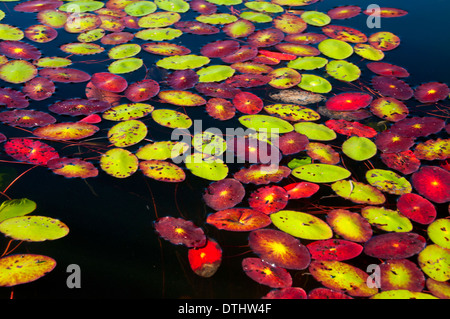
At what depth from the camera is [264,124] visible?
250cm

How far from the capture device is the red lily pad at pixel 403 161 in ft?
7.42

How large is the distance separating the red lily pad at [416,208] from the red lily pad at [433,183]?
0.06m

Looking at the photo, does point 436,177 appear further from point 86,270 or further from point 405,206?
point 86,270

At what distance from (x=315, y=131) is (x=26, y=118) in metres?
1.60

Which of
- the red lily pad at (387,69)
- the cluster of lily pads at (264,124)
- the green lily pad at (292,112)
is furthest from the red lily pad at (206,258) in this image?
the red lily pad at (387,69)

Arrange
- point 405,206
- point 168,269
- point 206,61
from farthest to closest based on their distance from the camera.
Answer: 1. point 206,61
2. point 405,206
3. point 168,269

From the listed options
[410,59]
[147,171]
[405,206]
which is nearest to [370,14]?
[410,59]

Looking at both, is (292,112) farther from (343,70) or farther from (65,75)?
(65,75)

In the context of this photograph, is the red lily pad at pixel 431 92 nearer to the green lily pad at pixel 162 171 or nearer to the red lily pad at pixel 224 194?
the red lily pad at pixel 224 194

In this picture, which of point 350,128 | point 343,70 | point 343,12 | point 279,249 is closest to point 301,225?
point 279,249

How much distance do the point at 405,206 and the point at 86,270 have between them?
1.42 meters

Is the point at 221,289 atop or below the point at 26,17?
below

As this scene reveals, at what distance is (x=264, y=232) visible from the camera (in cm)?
192

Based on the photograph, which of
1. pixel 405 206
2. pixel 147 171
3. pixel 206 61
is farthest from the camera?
pixel 206 61
